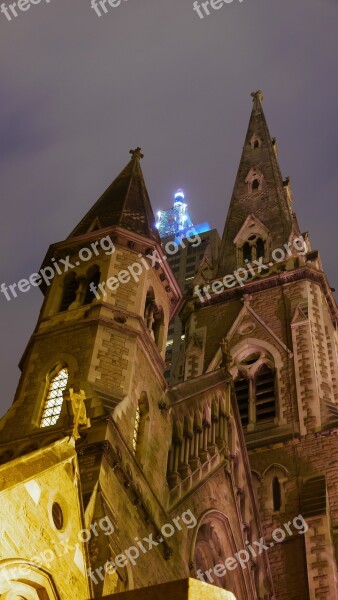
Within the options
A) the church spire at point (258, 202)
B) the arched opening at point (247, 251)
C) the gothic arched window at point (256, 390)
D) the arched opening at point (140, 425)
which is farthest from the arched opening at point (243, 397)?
the arched opening at point (140, 425)

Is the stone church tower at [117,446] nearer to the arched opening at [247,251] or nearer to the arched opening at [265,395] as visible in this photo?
the arched opening at [265,395]

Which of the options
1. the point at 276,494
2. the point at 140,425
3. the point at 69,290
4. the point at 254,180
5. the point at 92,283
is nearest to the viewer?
the point at 140,425

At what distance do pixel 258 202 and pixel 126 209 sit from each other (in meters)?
27.1

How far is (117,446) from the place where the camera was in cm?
1512

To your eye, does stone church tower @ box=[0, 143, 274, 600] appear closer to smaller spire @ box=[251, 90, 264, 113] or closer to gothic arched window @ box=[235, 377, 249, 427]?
gothic arched window @ box=[235, 377, 249, 427]

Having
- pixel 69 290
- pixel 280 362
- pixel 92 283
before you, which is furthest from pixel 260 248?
pixel 92 283

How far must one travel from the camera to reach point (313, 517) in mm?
27000

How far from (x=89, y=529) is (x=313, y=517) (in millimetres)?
15304

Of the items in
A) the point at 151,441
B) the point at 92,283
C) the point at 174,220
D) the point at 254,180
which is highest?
the point at 174,220

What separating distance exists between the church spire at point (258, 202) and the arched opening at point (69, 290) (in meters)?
23.3

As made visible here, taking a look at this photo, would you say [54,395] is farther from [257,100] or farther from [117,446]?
[257,100]

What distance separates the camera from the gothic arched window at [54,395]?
1634 centimetres

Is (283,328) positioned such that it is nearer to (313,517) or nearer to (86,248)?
(313,517)

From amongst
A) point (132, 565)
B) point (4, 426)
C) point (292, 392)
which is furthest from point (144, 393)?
point (292, 392)
